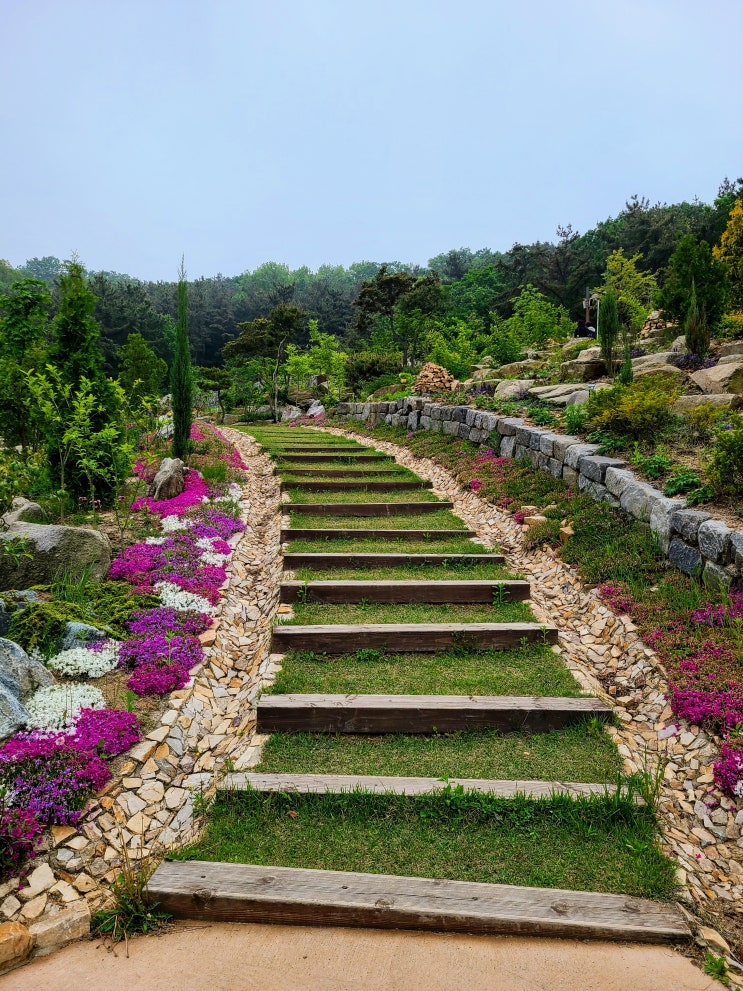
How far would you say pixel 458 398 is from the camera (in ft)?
37.1

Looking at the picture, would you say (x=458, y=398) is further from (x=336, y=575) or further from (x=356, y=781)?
(x=356, y=781)

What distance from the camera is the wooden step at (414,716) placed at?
11.6 ft

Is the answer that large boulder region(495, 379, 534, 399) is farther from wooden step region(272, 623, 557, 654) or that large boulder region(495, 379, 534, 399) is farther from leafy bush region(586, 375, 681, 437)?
wooden step region(272, 623, 557, 654)

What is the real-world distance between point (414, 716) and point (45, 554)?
307 cm

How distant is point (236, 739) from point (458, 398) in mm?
8928

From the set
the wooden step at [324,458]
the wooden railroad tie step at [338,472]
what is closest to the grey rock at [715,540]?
the wooden railroad tie step at [338,472]

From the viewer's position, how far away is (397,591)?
504 cm

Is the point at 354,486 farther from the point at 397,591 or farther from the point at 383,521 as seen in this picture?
the point at 397,591

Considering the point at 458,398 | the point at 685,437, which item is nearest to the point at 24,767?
the point at 685,437

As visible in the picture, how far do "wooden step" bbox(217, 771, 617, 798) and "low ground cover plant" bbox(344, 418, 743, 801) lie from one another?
30.3 inches

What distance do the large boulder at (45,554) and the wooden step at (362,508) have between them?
316 centimetres

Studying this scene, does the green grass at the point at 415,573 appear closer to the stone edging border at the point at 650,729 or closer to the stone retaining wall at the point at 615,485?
the stone edging border at the point at 650,729

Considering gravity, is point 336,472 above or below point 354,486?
above

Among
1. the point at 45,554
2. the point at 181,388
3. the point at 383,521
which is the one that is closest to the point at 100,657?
the point at 45,554
